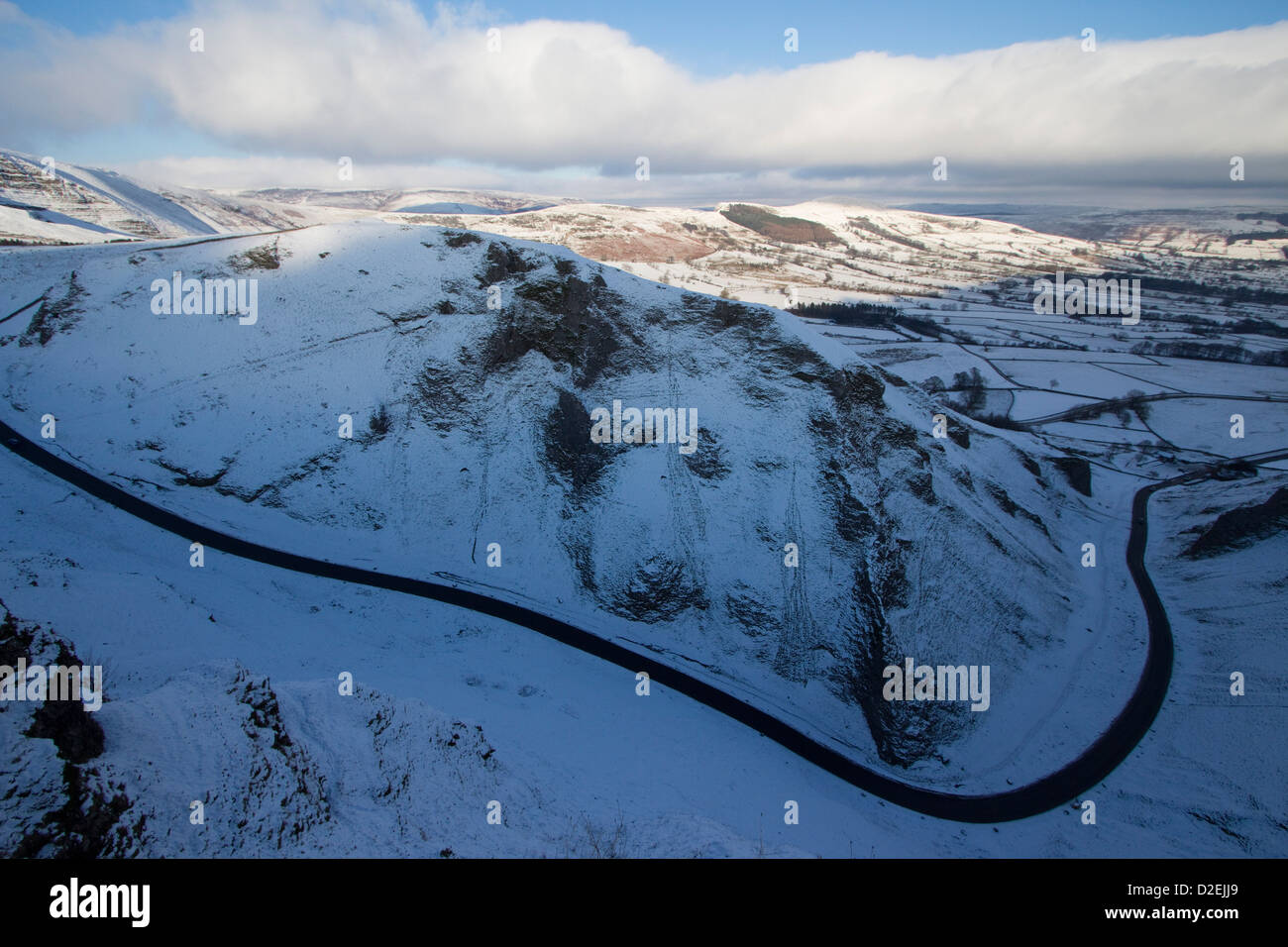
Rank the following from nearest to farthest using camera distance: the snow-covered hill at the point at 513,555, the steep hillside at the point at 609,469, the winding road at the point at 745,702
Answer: the snow-covered hill at the point at 513,555, the winding road at the point at 745,702, the steep hillside at the point at 609,469

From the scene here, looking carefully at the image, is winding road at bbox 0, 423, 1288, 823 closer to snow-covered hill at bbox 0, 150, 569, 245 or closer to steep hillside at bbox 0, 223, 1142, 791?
steep hillside at bbox 0, 223, 1142, 791

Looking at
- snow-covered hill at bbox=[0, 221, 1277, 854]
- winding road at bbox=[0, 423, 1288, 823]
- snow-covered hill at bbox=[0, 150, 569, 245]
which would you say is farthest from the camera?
snow-covered hill at bbox=[0, 150, 569, 245]

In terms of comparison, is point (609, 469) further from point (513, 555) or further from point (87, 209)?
point (87, 209)

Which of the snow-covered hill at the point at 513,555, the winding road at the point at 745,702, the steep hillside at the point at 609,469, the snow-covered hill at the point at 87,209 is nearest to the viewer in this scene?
the snow-covered hill at the point at 513,555

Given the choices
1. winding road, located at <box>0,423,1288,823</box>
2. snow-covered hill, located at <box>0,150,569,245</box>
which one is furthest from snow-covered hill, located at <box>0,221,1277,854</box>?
snow-covered hill, located at <box>0,150,569,245</box>

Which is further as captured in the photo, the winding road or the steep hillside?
the steep hillside

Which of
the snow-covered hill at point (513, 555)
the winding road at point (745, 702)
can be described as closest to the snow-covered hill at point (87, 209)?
the snow-covered hill at point (513, 555)

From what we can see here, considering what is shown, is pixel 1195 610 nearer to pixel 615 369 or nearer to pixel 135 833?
pixel 615 369

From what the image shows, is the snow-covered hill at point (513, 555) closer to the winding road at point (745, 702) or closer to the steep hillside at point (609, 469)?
the steep hillside at point (609, 469)

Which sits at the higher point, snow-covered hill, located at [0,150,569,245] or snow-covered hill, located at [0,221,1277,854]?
snow-covered hill, located at [0,150,569,245]

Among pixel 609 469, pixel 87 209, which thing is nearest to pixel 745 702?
pixel 609 469
